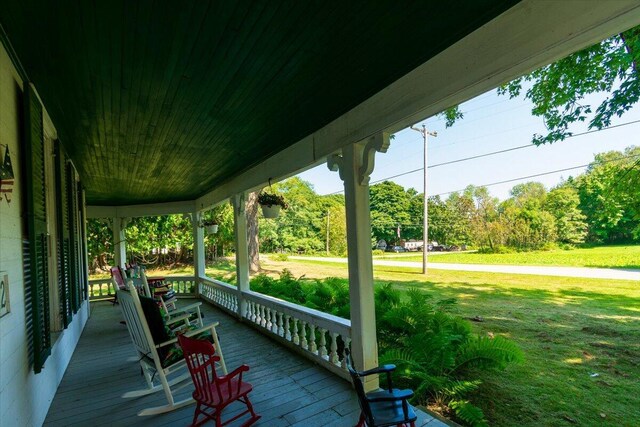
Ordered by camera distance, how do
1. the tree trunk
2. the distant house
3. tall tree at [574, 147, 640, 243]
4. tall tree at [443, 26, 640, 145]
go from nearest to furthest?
tall tree at [443, 26, 640, 145], tall tree at [574, 147, 640, 243], the tree trunk, the distant house

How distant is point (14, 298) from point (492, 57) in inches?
118

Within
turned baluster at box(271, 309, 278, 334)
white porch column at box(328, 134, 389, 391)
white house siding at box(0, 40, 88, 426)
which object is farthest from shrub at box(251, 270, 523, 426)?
white house siding at box(0, 40, 88, 426)

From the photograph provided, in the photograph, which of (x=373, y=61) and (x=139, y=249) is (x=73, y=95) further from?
(x=139, y=249)

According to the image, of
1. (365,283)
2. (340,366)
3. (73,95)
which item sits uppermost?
(73,95)

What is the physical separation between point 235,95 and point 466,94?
5.56 ft

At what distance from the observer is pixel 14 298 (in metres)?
1.79

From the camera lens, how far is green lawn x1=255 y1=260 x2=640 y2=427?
280 centimetres

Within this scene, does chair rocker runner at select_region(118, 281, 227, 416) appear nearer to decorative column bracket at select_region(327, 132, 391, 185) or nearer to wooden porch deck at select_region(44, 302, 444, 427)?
wooden porch deck at select_region(44, 302, 444, 427)

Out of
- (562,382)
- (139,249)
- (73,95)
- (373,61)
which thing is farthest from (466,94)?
(139,249)

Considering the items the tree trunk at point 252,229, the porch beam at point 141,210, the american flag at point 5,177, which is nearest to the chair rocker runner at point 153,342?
the american flag at point 5,177

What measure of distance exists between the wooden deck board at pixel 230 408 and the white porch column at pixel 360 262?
0.42 m

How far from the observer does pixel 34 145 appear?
224 centimetres

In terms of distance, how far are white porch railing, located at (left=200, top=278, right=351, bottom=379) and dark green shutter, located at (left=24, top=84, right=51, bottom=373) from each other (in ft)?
7.63

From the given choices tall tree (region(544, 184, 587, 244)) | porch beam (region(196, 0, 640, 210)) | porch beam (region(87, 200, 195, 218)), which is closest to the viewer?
porch beam (region(196, 0, 640, 210))
